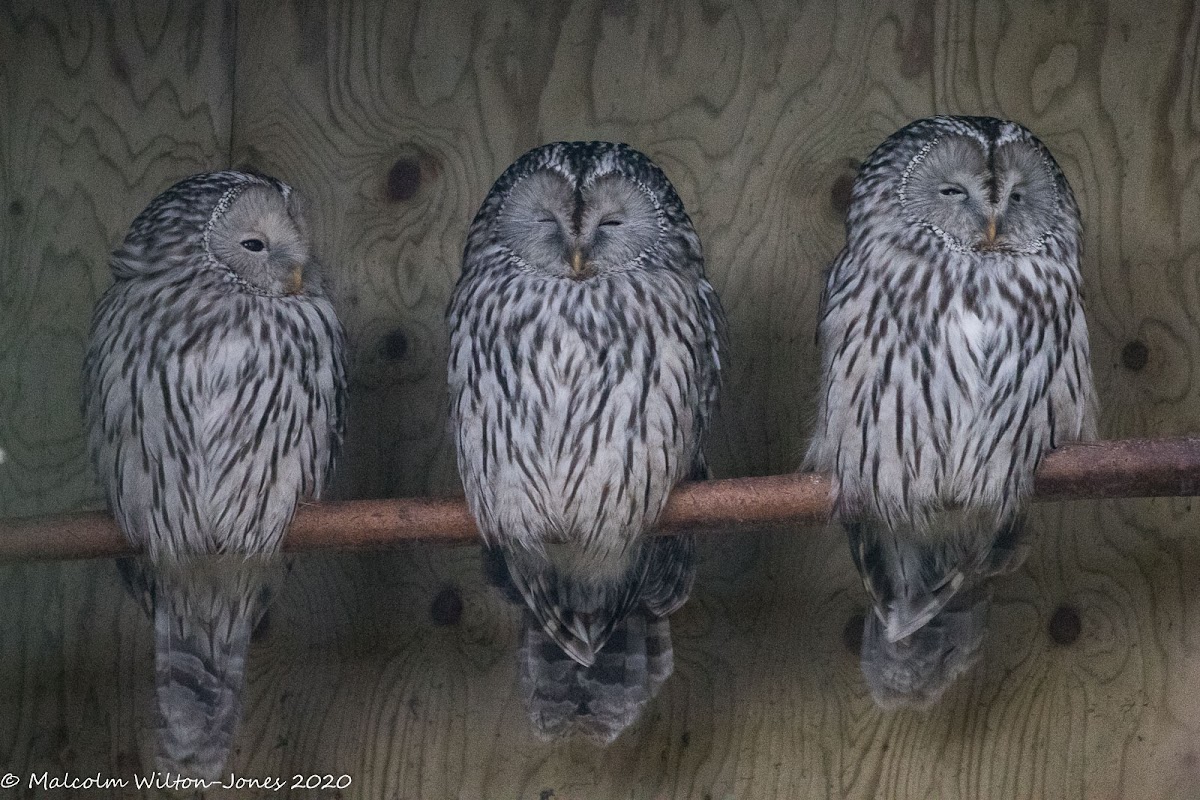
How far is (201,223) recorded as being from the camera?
266 centimetres

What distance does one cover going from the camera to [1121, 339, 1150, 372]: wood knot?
2.79 m

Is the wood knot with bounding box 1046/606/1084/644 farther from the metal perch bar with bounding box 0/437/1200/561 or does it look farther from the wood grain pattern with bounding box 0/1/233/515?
the wood grain pattern with bounding box 0/1/233/515

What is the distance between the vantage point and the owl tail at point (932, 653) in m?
2.57

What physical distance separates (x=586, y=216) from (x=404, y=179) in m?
0.70

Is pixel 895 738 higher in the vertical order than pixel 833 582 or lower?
lower

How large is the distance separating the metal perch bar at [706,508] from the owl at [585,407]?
0.06 metres

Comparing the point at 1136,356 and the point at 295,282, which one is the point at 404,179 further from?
the point at 1136,356

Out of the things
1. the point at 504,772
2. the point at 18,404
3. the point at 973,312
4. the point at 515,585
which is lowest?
the point at 504,772

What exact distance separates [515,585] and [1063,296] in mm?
1061

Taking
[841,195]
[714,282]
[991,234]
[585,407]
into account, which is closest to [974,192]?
[991,234]

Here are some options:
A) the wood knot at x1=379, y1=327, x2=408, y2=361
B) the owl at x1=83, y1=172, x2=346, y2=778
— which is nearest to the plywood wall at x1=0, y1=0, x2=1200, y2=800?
the wood knot at x1=379, y1=327, x2=408, y2=361

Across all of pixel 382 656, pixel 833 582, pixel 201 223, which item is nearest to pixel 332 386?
pixel 201 223

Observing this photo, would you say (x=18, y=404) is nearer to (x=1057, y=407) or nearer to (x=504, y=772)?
(x=504, y=772)

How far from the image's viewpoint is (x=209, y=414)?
2562 mm
